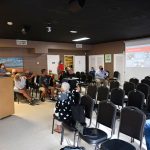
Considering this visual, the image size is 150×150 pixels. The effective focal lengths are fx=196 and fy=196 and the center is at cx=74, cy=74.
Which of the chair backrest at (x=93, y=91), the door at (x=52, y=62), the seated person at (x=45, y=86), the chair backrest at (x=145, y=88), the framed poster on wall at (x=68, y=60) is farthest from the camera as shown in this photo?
the framed poster on wall at (x=68, y=60)

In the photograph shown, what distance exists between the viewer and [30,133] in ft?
14.1

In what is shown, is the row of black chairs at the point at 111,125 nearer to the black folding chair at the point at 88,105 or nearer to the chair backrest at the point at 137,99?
the black folding chair at the point at 88,105

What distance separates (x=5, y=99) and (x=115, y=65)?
25.3 feet

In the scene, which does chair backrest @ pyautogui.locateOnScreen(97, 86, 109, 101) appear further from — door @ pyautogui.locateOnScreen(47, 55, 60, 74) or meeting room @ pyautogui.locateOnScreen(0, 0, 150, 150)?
door @ pyautogui.locateOnScreen(47, 55, 60, 74)

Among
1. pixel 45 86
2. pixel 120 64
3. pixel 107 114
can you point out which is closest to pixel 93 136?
pixel 107 114

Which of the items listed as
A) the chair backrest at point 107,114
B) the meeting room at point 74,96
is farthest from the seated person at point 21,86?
the chair backrest at point 107,114

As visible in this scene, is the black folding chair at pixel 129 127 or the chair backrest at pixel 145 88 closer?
the black folding chair at pixel 129 127

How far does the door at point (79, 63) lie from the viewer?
520 inches

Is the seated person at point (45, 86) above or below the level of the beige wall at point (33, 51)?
below

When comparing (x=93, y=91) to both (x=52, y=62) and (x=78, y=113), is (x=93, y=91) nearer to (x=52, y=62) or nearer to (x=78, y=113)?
(x=78, y=113)

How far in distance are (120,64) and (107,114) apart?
860 centimetres

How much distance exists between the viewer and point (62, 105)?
3762 millimetres

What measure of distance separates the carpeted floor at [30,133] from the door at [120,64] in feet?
20.0

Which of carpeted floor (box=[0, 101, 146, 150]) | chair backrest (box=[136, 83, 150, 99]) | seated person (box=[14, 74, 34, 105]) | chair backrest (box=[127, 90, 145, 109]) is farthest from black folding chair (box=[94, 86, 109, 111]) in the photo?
seated person (box=[14, 74, 34, 105])
